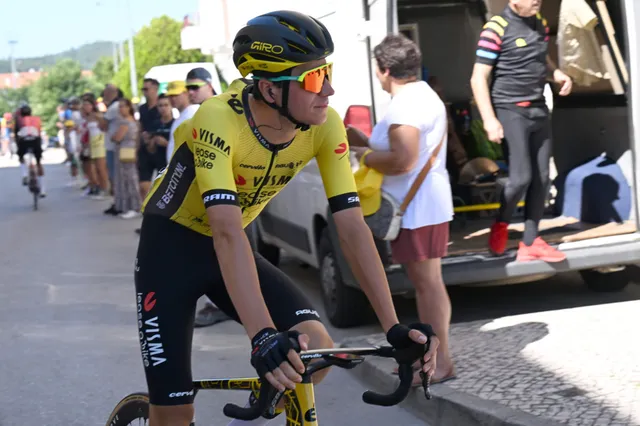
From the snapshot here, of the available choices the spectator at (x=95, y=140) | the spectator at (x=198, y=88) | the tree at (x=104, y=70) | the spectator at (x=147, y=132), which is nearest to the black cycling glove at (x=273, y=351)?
the spectator at (x=198, y=88)

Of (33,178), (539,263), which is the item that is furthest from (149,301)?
(33,178)

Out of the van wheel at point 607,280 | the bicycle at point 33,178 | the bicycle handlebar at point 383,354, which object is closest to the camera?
the bicycle handlebar at point 383,354

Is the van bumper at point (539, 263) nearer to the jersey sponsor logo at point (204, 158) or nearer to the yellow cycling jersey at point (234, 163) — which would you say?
the yellow cycling jersey at point (234, 163)

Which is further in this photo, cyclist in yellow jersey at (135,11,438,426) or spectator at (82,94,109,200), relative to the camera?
spectator at (82,94,109,200)

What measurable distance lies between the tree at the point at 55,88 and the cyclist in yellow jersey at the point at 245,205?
317 feet

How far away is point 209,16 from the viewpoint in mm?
13586

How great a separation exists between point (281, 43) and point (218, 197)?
0.50 meters

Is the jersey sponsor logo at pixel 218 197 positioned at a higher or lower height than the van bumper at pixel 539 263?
higher

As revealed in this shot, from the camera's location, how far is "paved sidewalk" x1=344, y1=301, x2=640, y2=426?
198 inches

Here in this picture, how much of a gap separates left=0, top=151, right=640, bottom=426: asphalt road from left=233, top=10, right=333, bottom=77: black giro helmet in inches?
113

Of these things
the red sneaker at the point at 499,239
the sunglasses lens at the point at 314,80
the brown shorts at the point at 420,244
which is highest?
the sunglasses lens at the point at 314,80

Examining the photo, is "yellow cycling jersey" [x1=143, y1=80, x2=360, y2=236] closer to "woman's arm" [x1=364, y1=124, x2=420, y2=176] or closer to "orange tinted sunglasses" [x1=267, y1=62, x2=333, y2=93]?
"orange tinted sunglasses" [x1=267, y1=62, x2=333, y2=93]

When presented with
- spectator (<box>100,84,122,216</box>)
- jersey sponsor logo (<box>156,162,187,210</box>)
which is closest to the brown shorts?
jersey sponsor logo (<box>156,162,187,210</box>)

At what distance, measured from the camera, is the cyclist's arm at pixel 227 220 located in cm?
305
